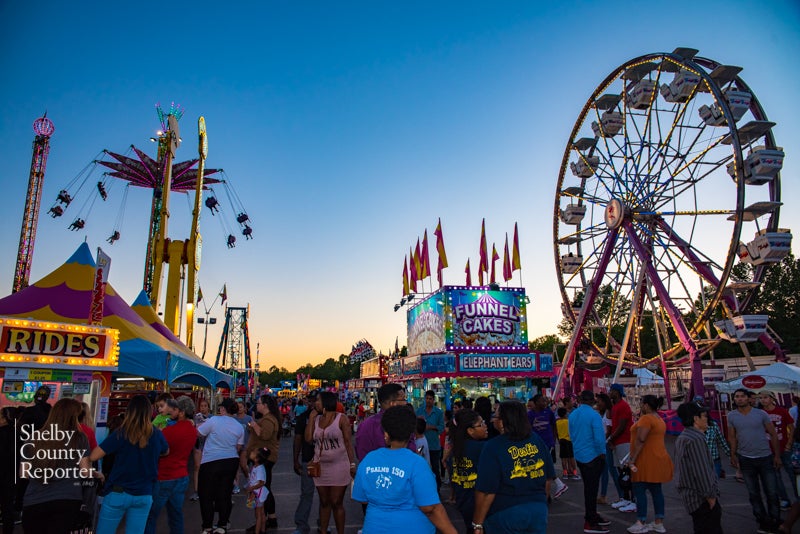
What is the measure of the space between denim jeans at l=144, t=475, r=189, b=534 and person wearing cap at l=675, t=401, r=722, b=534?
520 centimetres

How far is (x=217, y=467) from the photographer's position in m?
6.95

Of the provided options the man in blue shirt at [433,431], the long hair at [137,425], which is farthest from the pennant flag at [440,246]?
the long hair at [137,425]

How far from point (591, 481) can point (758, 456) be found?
6.81 feet

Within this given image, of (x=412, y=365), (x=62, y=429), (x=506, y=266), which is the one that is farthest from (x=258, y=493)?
(x=506, y=266)

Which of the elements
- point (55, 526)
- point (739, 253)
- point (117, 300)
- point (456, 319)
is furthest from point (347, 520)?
point (456, 319)

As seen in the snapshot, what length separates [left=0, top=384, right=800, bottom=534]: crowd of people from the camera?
12.0 feet

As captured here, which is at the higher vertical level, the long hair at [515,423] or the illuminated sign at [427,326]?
the illuminated sign at [427,326]

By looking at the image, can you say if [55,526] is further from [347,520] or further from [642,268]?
[642,268]

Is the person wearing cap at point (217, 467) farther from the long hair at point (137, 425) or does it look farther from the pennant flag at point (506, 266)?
the pennant flag at point (506, 266)

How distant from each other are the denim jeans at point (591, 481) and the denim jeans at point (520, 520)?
3687 mm

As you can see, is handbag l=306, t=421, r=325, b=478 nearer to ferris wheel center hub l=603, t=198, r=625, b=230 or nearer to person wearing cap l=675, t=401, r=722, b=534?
person wearing cap l=675, t=401, r=722, b=534

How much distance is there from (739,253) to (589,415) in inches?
705

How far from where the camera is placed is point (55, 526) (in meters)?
4.45

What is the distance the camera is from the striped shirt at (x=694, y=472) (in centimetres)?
534
